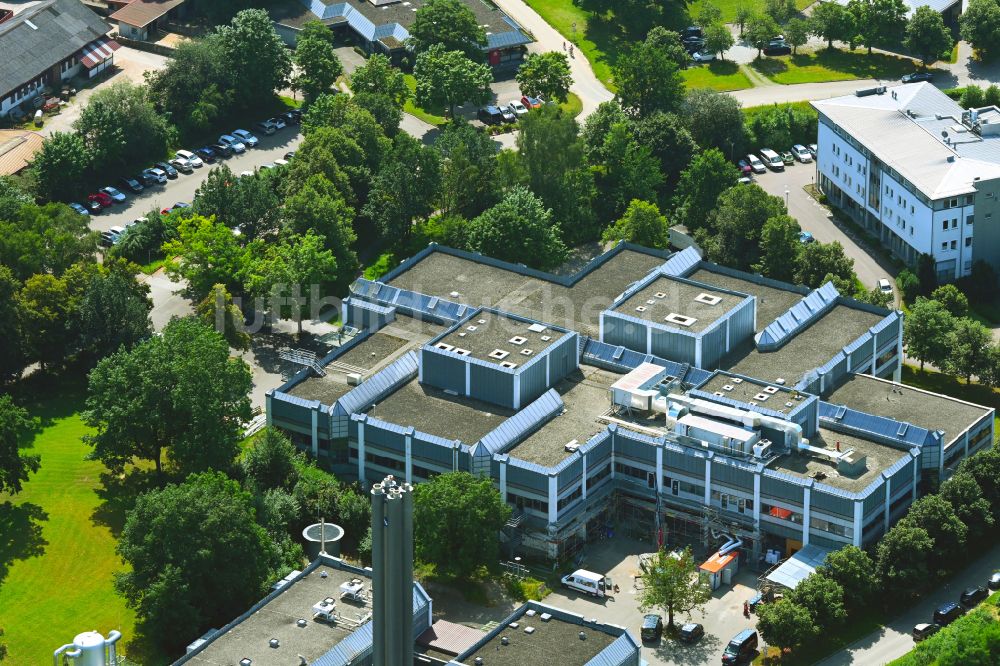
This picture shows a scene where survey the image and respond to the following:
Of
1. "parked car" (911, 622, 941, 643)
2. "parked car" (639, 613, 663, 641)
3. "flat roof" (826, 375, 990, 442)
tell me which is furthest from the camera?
"flat roof" (826, 375, 990, 442)

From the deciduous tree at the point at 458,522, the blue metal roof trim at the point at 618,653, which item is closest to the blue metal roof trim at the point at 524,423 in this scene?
the deciduous tree at the point at 458,522

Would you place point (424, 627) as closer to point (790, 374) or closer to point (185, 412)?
point (185, 412)

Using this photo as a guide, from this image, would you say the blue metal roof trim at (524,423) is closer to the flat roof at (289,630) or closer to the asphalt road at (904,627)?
the flat roof at (289,630)

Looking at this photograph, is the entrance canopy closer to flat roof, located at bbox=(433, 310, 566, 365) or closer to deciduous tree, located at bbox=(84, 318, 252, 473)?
flat roof, located at bbox=(433, 310, 566, 365)

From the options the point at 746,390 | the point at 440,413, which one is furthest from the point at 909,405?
the point at 440,413

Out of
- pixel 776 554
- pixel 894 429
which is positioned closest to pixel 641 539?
pixel 776 554

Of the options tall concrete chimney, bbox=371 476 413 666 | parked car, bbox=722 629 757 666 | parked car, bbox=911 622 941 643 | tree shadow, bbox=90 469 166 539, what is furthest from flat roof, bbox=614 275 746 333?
tall concrete chimney, bbox=371 476 413 666

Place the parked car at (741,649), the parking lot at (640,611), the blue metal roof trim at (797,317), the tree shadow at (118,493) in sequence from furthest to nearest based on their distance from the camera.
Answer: the blue metal roof trim at (797,317)
the tree shadow at (118,493)
the parking lot at (640,611)
the parked car at (741,649)
